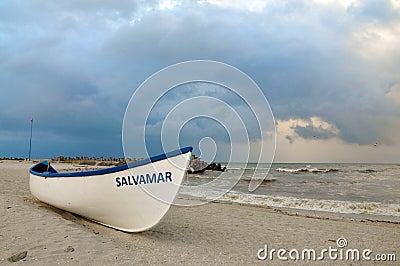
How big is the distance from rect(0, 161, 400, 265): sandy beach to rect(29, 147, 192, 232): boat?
27cm

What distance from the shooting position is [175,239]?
5.98 metres

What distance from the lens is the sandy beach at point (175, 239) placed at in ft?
14.7

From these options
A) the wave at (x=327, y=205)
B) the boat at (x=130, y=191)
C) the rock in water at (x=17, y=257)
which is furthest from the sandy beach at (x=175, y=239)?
the wave at (x=327, y=205)

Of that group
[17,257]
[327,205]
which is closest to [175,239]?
[17,257]

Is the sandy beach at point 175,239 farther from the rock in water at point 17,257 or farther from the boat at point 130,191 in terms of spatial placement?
the boat at point 130,191

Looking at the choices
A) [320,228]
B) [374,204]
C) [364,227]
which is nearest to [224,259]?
[320,228]

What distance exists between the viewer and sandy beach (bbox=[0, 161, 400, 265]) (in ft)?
14.7

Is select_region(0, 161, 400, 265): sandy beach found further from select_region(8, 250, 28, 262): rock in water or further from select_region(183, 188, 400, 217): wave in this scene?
select_region(183, 188, 400, 217): wave

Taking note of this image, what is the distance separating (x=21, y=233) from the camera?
5094 millimetres

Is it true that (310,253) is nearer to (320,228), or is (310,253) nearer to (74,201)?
(320,228)

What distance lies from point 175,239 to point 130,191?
1.29 meters

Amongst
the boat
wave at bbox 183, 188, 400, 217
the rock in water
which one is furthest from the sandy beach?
wave at bbox 183, 188, 400, 217

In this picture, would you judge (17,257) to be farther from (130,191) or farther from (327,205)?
(327,205)

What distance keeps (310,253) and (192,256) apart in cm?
230
